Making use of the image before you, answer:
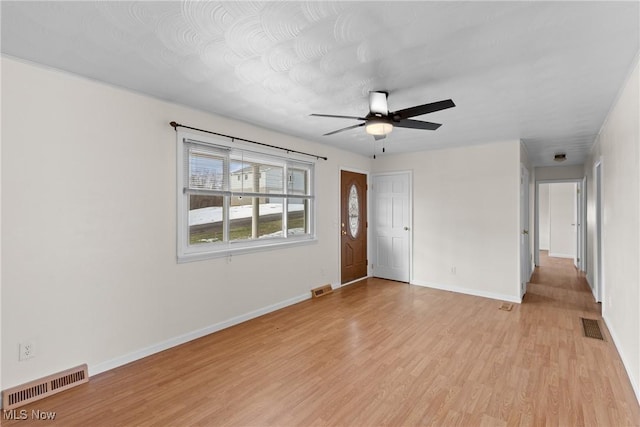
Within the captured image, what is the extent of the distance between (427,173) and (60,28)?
194 inches

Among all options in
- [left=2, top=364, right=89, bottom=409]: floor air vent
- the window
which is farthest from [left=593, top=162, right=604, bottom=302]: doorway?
[left=2, top=364, right=89, bottom=409]: floor air vent

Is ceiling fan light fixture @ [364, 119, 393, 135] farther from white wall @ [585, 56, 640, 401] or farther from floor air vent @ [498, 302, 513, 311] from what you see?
floor air vent @ [498, 302, 513, 311]

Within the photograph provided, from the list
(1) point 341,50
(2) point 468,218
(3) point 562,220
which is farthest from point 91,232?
(3) point 562,220

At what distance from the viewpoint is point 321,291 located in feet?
15.7

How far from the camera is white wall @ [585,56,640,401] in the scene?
7.30ft

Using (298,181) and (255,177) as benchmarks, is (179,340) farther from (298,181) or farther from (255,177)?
(298,181)

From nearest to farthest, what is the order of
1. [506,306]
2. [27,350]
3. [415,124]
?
[27,350], [415,124], [506,306]

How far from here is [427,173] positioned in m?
5.33

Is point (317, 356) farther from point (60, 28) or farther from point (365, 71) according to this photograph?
point (60, 28)

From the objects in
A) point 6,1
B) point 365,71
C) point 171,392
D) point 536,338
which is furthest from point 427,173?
point 6,1

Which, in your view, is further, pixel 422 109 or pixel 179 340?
pixel 179 340

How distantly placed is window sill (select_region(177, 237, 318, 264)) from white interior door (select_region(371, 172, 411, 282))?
176 centimetres
